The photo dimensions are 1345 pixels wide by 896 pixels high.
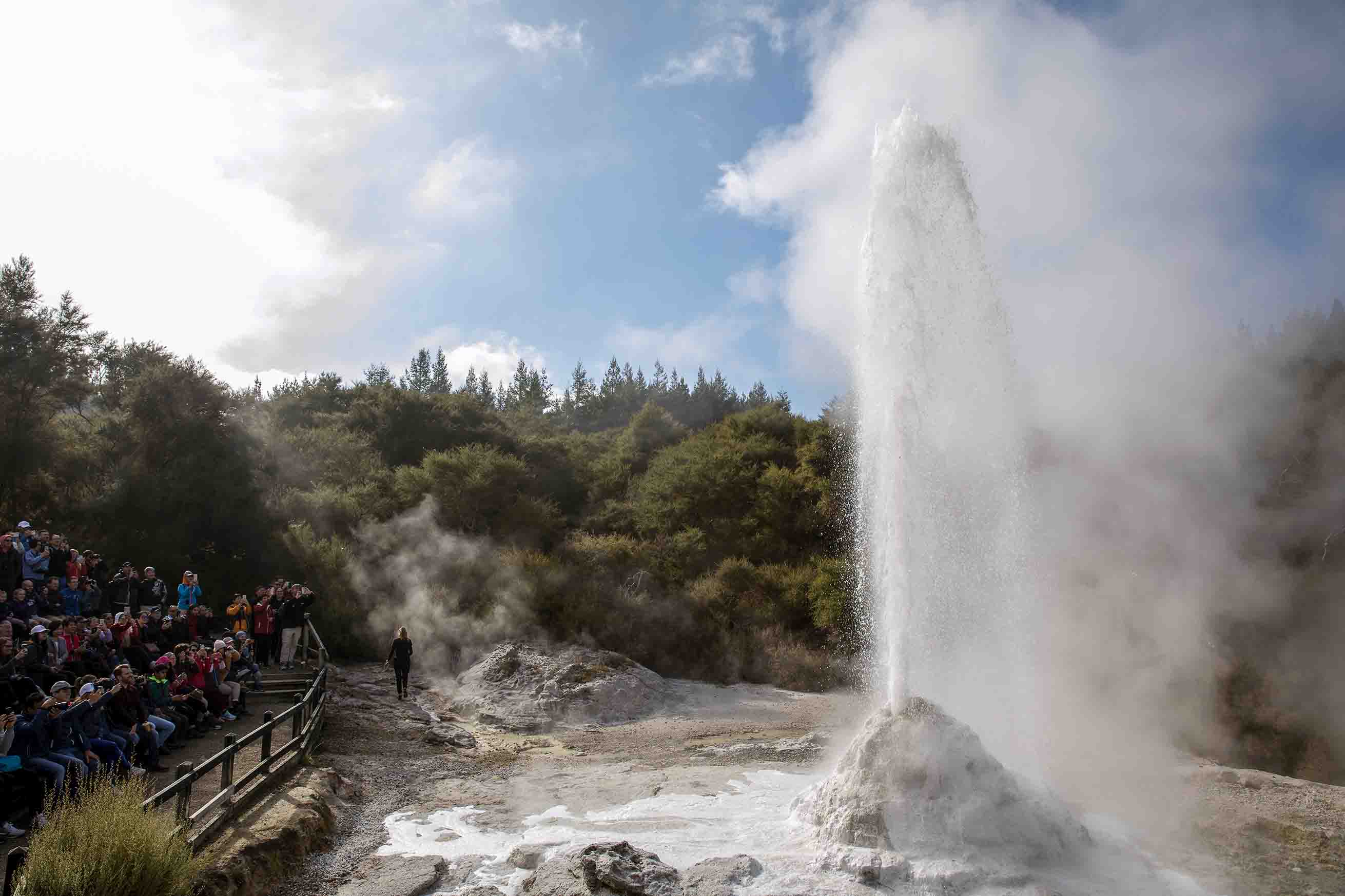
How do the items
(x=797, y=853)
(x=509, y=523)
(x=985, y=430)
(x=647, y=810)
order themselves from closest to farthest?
(x=797, y=853)
(x=647, y=810)
(x=985, y=430)
(x=509, y=523)

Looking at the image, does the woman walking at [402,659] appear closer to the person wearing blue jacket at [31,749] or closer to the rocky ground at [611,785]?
the rocky ground at [611,785]

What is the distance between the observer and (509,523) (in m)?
30.0

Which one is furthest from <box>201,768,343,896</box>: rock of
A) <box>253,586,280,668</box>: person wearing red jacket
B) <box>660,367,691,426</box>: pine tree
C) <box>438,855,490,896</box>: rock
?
<box>660,367,691,426</box>: pine tree

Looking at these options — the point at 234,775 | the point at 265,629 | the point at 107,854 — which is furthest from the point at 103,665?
the point at 107,854

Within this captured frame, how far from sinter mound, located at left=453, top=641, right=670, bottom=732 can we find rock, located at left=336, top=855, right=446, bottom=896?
8.21m

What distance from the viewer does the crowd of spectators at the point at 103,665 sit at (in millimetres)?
7473

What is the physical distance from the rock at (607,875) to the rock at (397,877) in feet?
3.26

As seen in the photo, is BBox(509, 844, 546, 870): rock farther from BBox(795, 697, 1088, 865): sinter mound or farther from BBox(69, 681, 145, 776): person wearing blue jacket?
BBox(69, 681, 145, 776): person wearing blue jacket

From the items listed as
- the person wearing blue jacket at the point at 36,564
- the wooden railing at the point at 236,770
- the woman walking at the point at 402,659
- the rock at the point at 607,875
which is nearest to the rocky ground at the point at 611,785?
the rock at the point at 607,875

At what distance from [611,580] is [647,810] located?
15435 mm

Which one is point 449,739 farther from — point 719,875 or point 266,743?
point 719,875

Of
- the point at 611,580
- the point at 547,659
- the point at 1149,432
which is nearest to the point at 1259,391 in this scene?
the point at 1149,432

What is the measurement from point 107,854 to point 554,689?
1233 centimetres

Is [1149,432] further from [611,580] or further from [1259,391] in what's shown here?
[611,580]
